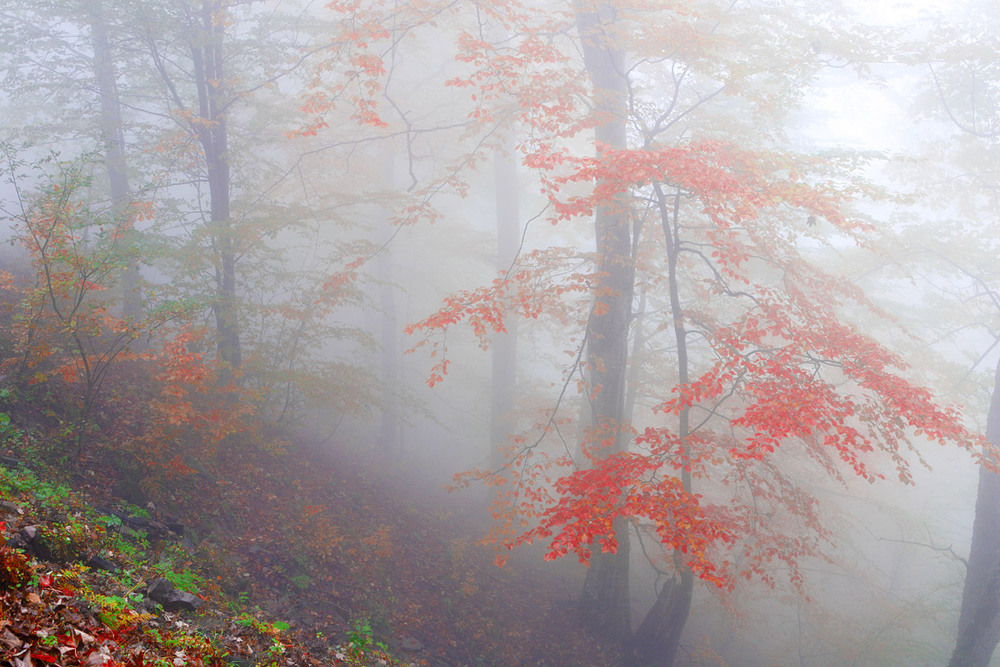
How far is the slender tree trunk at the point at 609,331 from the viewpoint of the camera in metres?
7.88

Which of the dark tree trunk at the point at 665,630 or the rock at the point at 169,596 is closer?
the rock at the point at 169,596

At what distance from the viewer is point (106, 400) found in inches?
277

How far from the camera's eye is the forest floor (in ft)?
9.20

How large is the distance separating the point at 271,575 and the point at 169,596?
2.72m

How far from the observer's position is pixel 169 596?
3.76 metres

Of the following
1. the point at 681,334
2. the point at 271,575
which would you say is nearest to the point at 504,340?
the point at 681,334

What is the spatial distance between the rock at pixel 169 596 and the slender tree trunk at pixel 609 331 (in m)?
5.35

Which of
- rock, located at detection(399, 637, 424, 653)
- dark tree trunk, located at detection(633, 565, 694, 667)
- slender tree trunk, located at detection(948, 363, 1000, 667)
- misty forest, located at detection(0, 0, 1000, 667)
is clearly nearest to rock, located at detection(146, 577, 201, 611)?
misty forest, located at detection(0, 0, 1000, 667)

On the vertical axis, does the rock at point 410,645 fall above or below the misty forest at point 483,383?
below

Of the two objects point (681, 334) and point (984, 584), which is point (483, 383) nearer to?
point (681, 334)

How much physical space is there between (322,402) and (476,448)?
8893mm

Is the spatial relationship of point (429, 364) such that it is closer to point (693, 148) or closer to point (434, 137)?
point (434, 137)

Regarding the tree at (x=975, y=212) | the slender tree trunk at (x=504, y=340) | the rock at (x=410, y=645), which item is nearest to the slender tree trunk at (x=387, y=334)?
the slender tree trunk at (x=504, y=340)

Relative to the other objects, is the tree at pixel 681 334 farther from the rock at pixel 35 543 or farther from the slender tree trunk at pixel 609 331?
the rock at pixel 35 543
